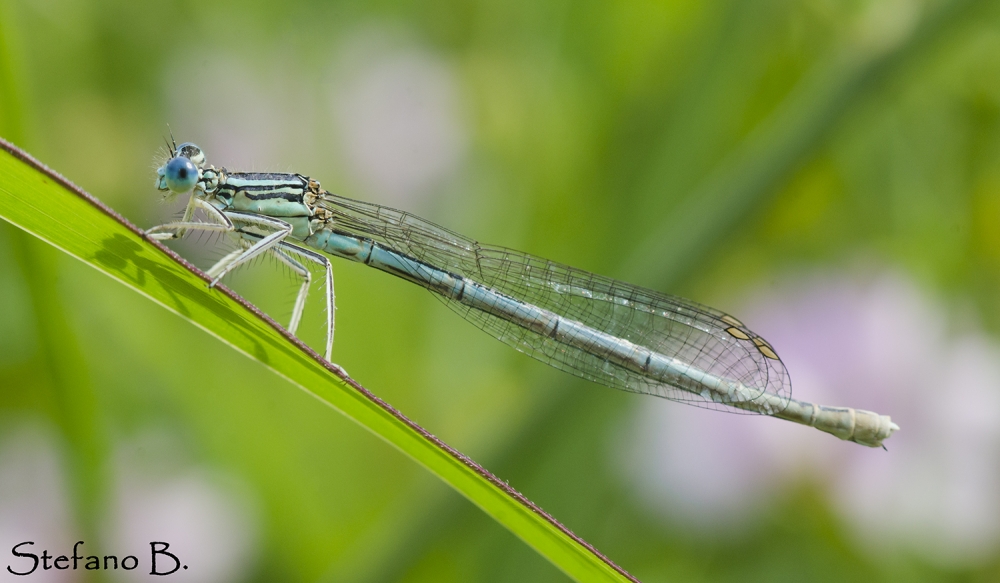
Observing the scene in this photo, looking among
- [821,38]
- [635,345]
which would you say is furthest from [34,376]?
[821,38]

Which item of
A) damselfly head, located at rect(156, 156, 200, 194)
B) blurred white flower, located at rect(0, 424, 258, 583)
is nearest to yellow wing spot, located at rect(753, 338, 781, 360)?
blurred white flower, located at rect(0, 424, 258, 583)

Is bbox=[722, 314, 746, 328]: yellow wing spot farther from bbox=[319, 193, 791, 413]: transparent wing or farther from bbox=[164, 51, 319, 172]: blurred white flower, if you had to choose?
bbox=[164, 51, 319, 172]: blurred white flower

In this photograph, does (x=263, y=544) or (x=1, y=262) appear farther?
(x=1, y=262)

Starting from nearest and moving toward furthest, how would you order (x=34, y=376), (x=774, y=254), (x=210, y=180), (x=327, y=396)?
(x=327, y=396), (x=210, y=180), (x=34, y=376), (x=774, y=254)

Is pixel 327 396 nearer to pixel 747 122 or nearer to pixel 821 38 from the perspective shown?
pixel 747 122

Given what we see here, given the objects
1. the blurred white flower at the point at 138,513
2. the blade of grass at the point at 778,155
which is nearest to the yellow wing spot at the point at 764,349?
the blade of grass at the point at 778,155
